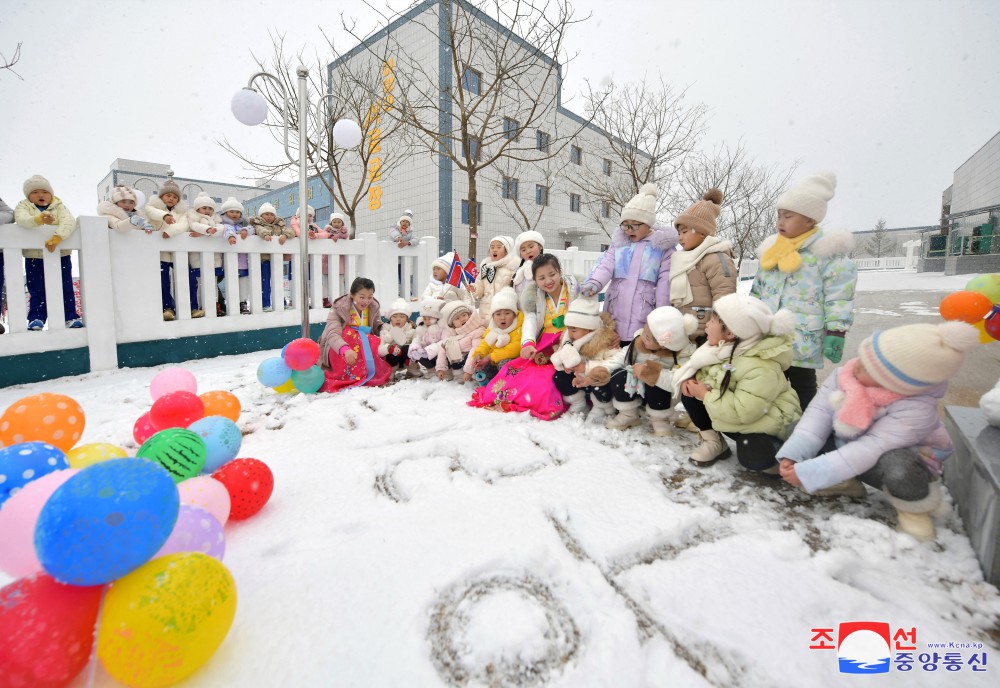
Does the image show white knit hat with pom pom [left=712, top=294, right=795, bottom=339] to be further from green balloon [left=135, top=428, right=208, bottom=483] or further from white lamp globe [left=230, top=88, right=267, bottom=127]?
white lamp globe [left=230, top=88, right=267, bottom=127]

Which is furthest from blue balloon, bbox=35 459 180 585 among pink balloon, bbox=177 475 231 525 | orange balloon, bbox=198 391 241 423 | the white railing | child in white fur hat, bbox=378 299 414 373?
the white railing

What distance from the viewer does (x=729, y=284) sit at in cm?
297

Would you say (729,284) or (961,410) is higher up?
(729,284)

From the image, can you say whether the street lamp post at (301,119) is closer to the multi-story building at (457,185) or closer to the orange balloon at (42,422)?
the orange balloon at (42,422)

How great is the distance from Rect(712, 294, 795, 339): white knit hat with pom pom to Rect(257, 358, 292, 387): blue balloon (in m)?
3.33

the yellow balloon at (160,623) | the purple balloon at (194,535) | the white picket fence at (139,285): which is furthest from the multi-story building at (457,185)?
the yellow balloon at (160,623)

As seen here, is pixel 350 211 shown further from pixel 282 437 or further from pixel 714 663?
pixel 714 663

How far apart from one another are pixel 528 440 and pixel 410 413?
3.24 feet

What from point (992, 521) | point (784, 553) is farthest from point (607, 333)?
point (992, 521)

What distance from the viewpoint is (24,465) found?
165cm

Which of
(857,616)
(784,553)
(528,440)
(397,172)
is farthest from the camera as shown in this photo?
(397,172)

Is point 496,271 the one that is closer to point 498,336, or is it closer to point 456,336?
point 456,336

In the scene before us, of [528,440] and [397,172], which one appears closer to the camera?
[528,440]

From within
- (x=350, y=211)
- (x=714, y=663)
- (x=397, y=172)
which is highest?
(x=397, y=172)
